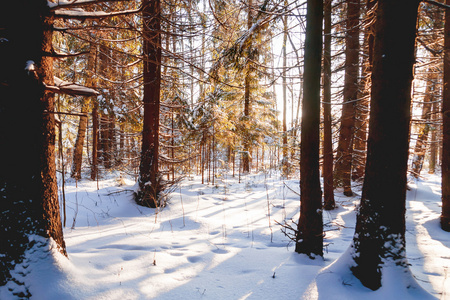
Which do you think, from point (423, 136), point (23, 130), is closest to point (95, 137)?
point (23, 130)

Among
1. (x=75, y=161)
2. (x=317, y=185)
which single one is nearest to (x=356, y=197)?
(x=317, y=185)

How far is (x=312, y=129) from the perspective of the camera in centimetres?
299

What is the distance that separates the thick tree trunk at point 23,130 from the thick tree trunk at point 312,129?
2.98 m

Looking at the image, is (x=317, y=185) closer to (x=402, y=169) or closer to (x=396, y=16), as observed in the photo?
(x=402, y=169)

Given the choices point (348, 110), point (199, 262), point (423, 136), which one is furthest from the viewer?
point (423, 136)

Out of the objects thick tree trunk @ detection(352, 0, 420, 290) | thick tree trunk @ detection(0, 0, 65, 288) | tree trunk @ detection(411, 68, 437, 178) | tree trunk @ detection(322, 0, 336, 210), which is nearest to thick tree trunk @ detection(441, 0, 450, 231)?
Result: tree trunk @ detection(411, 68, 437, 178)

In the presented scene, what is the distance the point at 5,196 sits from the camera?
1.92m

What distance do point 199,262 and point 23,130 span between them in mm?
2437

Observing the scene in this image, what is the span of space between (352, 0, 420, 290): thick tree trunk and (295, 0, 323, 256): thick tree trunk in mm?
727

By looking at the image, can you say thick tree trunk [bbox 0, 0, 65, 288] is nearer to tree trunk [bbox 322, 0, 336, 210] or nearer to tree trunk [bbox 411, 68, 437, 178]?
tree trunk [bbox 322, 0, 336, 210]

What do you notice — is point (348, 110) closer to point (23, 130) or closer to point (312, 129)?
point (312, 129)

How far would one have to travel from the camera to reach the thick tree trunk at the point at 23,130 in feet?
6.31

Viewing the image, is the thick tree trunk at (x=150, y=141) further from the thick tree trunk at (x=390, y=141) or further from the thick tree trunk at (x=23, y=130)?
the thick tree trunk at (x=390, y=141)

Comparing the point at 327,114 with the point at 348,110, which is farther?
the point at 348,110
